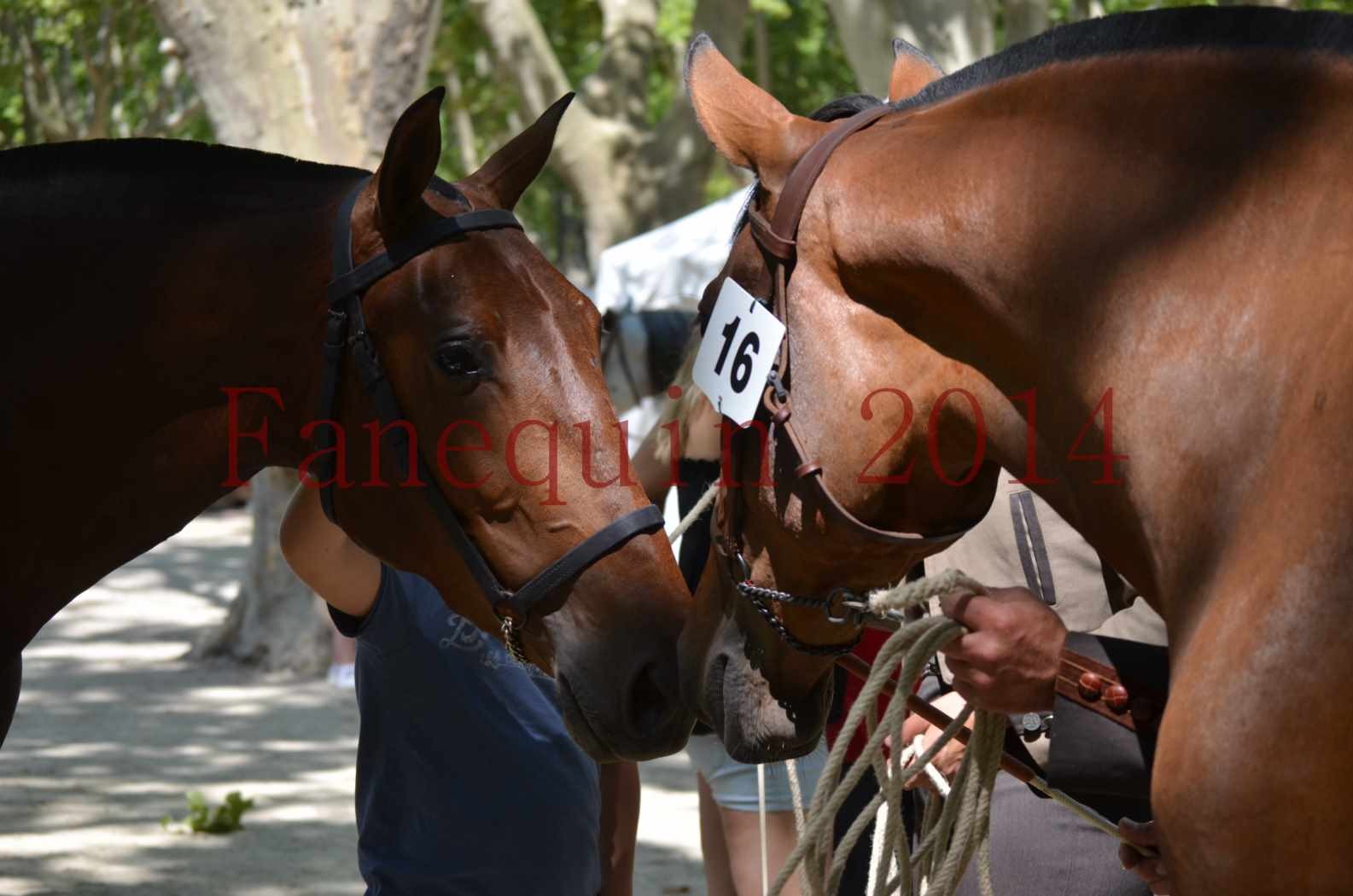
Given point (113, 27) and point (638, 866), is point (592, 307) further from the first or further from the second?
point (113, 27)

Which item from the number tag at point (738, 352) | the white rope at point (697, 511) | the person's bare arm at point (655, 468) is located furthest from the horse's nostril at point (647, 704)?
the person's bare arm at point (655, 468)

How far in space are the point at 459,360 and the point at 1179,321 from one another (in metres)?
1.21

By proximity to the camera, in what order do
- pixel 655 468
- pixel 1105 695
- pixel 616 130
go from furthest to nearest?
pixel 616 130, pixel 655 468, pixel 1105 695

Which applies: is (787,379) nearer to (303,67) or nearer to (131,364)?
(131,364)

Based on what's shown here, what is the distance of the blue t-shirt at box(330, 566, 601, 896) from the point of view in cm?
304

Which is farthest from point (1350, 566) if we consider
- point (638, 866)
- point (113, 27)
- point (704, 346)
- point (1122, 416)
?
point (113, 27)

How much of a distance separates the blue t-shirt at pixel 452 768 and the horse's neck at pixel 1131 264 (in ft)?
4.86

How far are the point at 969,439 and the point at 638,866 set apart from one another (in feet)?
14.3

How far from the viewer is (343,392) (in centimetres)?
256

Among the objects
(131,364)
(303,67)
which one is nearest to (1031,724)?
(131,364)

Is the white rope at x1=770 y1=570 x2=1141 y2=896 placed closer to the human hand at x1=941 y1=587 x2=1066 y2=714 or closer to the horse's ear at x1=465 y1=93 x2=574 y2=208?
the human hand at x1=941 y1=587 x2=1066 y2=714

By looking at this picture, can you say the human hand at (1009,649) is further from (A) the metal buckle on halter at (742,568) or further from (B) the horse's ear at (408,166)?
(B) the horse's ear at (408,166)

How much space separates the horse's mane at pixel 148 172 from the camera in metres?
2.56

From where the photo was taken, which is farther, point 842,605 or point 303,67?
point 303,67
